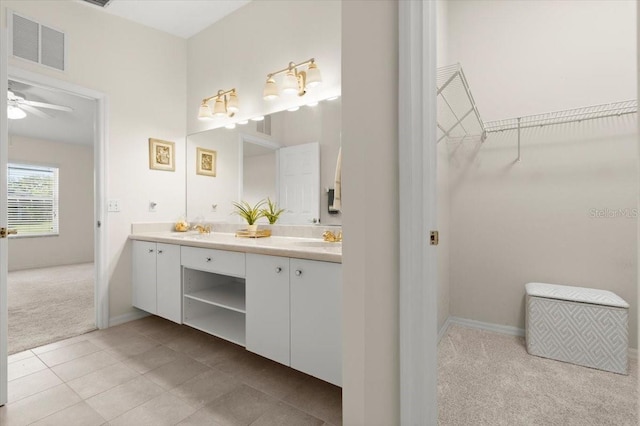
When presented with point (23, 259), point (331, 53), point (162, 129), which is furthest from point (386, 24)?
point (23, 259)

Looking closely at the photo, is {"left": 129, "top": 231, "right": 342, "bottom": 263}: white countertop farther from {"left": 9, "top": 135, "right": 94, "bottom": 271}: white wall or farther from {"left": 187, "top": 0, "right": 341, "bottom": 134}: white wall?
{"left": 9, "top": 135, "right": 94, "bottom": 271}: white wall

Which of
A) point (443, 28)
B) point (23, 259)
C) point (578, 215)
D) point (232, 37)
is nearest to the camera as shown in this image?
point (578, 215)

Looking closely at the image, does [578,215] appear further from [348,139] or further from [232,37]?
[232,37]

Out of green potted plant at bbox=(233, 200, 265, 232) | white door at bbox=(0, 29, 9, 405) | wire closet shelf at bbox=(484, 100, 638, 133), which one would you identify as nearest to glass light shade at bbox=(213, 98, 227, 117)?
green potted plant at bbox=(233, 200, 265, 232)

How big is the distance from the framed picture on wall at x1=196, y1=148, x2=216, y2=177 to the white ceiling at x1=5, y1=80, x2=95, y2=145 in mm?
1424

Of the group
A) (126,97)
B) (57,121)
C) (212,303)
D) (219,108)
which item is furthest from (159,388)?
(57,121)

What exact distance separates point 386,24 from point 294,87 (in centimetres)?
131

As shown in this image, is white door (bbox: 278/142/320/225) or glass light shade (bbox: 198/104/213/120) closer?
white door (bbox: 278/142/320/225)

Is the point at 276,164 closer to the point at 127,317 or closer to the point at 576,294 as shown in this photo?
the point at 127,317

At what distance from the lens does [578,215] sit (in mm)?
2217

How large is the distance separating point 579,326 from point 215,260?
238cm

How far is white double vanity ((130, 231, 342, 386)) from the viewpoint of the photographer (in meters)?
1.54

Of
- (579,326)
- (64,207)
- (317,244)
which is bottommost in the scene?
(579,326)

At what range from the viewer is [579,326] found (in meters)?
1.97
